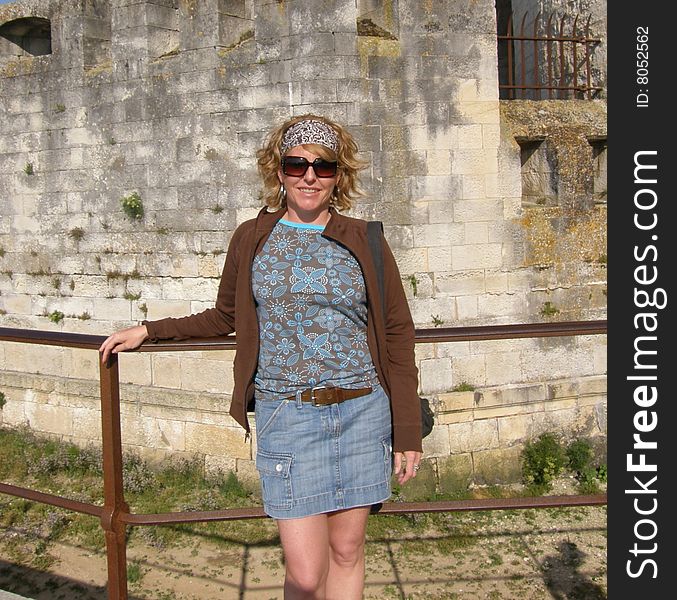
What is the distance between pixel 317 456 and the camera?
2.29 meters

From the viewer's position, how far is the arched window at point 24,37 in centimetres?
732

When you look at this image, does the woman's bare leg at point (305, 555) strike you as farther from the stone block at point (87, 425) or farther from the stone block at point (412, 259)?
the stone block at point (87, 425)

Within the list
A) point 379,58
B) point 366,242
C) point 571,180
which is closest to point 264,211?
point 366,242

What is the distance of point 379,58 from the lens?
5.86m

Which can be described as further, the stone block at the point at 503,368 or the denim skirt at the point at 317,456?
the stone block at the point at 503,368

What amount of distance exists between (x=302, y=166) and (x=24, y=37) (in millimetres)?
6452

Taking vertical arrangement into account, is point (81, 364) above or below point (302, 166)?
below

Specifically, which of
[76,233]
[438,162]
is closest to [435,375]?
[438,162]

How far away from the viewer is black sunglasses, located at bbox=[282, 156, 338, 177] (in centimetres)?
236

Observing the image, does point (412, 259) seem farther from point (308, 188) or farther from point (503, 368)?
point (308, 188)

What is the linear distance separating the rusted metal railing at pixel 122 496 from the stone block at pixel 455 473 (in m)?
3.48

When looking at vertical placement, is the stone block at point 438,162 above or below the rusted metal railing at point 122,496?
above

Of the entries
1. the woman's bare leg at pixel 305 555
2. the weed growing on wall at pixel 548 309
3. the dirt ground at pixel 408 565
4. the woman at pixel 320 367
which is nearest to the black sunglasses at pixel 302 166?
the woman at pixel 320 367

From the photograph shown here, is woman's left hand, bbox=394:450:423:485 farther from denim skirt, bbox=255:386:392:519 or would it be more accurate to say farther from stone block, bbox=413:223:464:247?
stone block, bbox=413:223:464:247
